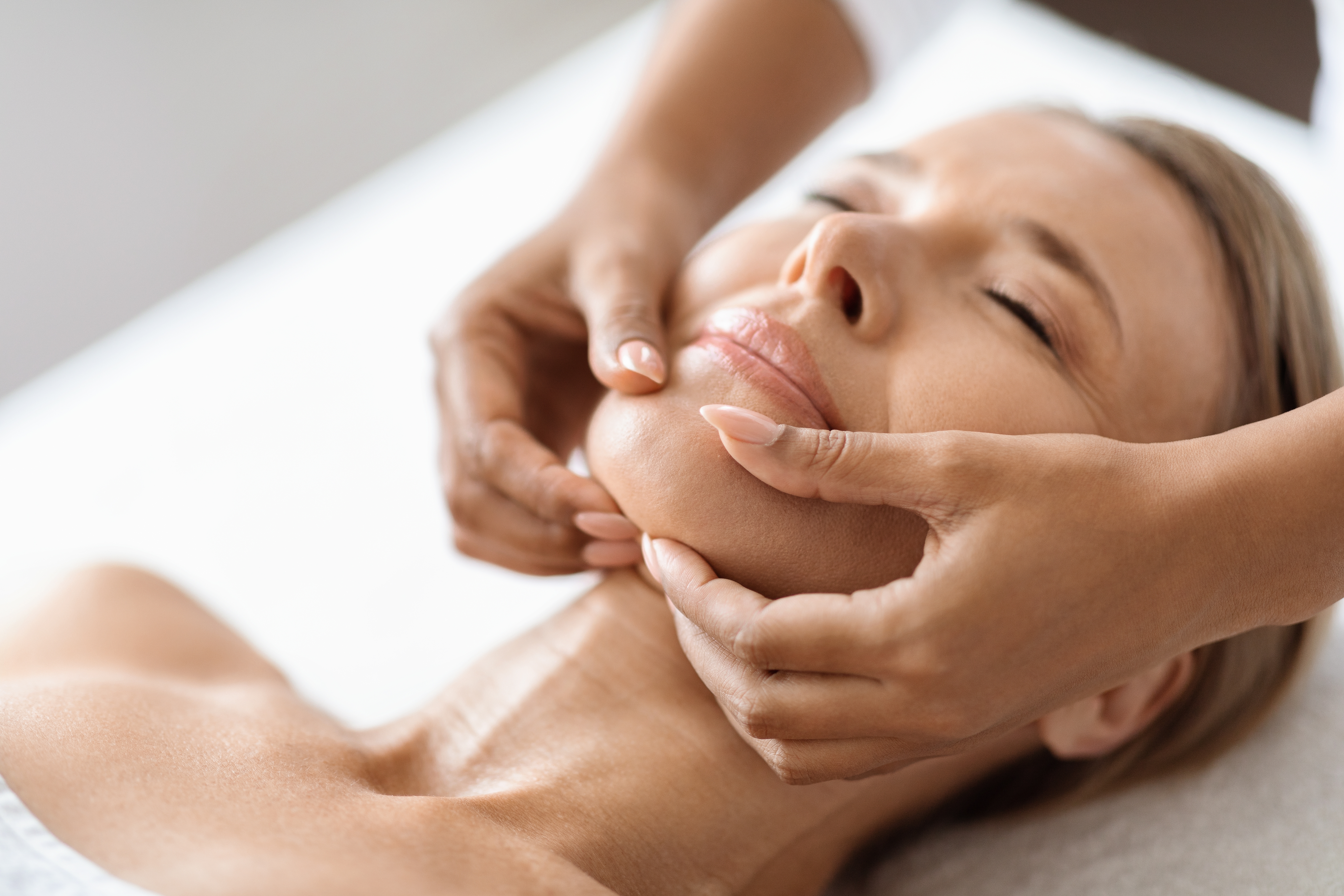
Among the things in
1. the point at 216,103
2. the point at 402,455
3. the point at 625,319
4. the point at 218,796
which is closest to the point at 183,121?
the point at 216,103

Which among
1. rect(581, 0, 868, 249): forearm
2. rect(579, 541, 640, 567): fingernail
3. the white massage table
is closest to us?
rect(579, 541, 640, 567): fingernail

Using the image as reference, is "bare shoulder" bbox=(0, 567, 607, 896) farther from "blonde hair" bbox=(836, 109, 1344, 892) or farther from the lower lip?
"blonde hair" bbox=(836, 109, 1344, 892)

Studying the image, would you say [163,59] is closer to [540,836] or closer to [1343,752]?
[540,836]

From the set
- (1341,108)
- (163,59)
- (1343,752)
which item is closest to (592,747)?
(1343,752)

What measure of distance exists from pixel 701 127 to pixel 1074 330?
2.33 feet

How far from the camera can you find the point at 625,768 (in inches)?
39.3

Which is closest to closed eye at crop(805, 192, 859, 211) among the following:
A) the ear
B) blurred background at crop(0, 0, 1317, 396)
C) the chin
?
the chin

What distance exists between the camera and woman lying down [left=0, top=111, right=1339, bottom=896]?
2.95 ft

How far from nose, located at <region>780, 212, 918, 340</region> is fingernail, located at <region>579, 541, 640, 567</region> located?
322 millimetres

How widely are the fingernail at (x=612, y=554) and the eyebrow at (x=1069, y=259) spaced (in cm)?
51

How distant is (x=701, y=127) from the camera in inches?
60.3

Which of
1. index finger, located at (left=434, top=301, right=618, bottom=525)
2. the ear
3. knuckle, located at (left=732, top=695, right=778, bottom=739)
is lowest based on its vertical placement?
the ear

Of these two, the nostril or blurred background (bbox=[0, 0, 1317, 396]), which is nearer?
the nostril

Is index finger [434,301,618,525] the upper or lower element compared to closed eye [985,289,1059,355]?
lower
